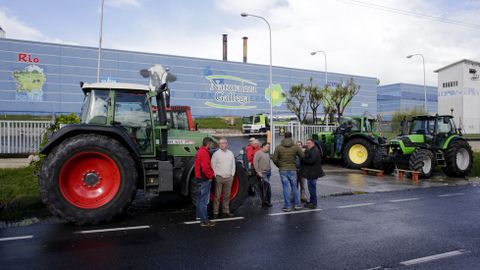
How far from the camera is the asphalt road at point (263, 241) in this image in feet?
18.6

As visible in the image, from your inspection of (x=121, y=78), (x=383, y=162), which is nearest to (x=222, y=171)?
(x=383, y=162)

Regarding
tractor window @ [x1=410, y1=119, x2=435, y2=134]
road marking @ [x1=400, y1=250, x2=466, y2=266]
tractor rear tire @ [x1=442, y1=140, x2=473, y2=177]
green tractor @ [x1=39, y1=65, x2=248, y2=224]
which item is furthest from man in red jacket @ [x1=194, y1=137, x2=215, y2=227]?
tractor window @ [x1=410, y1=119, x2=435, y2=134]

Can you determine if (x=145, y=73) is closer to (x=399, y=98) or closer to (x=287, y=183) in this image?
(x=287, y=183)

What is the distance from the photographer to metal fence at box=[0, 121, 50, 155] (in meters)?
17.2

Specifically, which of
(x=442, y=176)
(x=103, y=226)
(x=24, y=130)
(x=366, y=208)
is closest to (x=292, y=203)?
(x=366, y=208)

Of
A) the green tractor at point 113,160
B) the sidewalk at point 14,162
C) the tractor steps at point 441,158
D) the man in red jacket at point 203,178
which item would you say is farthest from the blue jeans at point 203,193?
the tractor steps at point 441,158

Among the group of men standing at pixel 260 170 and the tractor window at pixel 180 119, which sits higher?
the tractor window at pixel 180 119

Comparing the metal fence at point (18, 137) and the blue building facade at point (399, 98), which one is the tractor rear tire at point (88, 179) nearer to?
the metal fence at point (18, 137)

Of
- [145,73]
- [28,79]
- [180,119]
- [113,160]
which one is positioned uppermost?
[145,73]

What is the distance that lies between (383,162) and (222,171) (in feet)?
35.8

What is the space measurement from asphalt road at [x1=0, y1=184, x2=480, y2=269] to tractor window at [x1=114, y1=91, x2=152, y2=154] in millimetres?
1583

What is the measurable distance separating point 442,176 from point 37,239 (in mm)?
15811

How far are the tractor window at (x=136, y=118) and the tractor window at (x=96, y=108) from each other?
0.27 meters

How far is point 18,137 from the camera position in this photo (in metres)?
17.4
